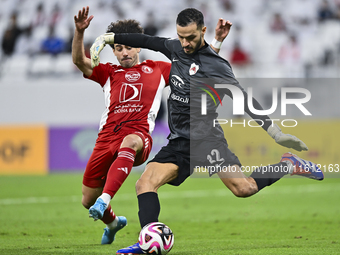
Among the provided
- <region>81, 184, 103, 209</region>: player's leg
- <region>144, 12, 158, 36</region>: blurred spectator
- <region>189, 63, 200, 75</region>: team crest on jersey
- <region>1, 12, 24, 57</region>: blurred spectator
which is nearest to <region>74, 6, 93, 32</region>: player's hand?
<region>189, 63, 200, 75</region>: team crest on jersey

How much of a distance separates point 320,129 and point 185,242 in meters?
9.09

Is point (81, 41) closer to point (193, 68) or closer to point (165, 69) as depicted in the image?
point (165, 69)

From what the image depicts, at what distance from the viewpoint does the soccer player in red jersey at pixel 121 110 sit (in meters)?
5.35

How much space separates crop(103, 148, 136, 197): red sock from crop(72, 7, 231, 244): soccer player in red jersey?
8 cm

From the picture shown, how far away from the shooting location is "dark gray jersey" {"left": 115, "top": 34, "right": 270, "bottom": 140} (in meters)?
4.84

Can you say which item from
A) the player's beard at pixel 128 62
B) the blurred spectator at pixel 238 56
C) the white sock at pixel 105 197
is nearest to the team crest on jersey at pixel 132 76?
the player's beard at pixel 128 62

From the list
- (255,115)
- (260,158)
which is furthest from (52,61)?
(255,115)

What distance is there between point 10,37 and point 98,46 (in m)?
12.9

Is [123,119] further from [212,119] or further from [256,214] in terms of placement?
[256,214]

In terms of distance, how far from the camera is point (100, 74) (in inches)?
221

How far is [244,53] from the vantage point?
1588 centimetres

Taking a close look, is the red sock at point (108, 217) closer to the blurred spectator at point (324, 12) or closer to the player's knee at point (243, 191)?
the player's knee at point (243, 191)

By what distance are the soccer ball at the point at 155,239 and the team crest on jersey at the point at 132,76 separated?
6.23 ft

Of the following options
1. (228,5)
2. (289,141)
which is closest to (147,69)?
(289,141)
